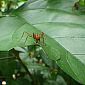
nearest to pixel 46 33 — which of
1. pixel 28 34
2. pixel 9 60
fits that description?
pixel 28 34

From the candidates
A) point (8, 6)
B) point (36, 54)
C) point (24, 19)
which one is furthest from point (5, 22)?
point (36, 54)

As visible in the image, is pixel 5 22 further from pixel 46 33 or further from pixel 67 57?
pixel 67 57

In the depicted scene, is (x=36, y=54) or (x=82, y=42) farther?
(x=36, y=54)

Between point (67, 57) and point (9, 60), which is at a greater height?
point (67, 57)

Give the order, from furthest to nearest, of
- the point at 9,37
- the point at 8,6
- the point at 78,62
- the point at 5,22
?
the point at 8,6 → the point at 5,22 → the point at 9,37 → the point at 78,62

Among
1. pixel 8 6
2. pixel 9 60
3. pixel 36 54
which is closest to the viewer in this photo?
pixel 8 6

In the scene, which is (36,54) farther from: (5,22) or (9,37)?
(9,37)
